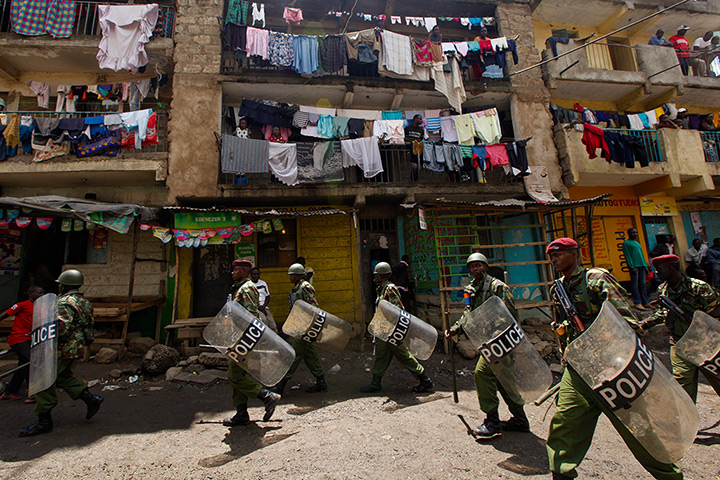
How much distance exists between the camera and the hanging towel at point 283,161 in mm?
8273

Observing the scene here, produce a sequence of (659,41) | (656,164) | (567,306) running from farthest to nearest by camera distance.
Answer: (659,41)
(656,164)
(567,306)

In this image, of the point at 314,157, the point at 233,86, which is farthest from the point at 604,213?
the point at 233,86

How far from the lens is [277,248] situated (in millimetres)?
9234

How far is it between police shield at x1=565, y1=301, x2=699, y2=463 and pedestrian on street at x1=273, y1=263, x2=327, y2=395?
3.59m

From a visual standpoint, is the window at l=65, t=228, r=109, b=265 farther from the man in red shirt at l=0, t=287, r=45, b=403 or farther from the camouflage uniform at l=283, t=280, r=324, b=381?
the camouflage uniform at l=283, t=280, r=324, b=381

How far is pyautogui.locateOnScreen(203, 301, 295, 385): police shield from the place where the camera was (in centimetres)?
348

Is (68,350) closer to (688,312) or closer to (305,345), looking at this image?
(305,345)

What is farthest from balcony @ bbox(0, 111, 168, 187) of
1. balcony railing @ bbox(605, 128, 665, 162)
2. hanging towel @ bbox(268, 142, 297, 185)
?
balcony railing @ bbox(605, 128, 665, 162)

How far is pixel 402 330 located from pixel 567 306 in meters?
2.13

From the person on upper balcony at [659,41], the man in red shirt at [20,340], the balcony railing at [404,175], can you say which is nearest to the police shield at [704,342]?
the balcony railing at [404,175]

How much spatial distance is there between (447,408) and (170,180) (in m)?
7.49

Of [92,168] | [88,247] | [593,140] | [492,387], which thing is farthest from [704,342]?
[88,247]

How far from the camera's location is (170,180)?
8.09m

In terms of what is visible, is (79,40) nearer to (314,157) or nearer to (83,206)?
(83,206)
